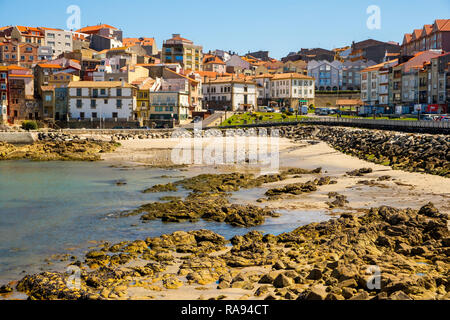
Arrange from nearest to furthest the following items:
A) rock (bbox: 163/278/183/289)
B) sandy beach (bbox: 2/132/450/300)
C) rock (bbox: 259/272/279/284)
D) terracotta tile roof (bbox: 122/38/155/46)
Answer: sandy beach (bbox: 2/132/450/300) < rock (bbox: 259/272/279/284) < rock (bbox: 163/278/183/289) < terracotta tile roof (bbox: 122/38/155/46)

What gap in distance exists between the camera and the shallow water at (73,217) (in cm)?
1758

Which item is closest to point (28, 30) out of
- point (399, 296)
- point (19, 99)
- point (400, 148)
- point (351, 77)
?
point (19, 99)

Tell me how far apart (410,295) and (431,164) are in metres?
24.2

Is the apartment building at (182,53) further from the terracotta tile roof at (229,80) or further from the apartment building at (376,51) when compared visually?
the apartment building at (376,51)

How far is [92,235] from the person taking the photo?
19375mm

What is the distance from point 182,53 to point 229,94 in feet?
104

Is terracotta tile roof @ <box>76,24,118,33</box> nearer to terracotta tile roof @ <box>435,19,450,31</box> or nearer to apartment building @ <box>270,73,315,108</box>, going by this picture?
apartment building @ <box>270,73,315,108</box>

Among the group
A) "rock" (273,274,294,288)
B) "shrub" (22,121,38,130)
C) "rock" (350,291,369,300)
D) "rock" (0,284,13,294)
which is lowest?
"rock" (0,284,13,294)

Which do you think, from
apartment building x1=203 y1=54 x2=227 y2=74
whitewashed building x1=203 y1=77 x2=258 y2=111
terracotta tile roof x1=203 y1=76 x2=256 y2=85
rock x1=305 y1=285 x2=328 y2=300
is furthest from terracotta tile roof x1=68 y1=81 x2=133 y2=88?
rock x1=305 y1=285 x2=328 y2=300

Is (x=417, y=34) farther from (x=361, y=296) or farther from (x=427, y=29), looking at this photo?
(x=361, y=296)

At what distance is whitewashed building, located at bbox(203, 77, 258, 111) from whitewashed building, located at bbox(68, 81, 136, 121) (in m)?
25.4

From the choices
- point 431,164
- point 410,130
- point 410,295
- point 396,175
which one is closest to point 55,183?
point 396,175

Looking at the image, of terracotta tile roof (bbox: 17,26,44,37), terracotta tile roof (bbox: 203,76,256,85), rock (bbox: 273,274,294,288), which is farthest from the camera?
terracotta tile roof (bbox: 17,26,44,37)

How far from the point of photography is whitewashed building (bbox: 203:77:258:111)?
10350 cm
